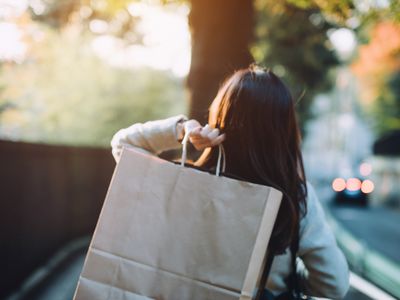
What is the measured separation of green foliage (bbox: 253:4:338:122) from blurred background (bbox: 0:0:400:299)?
0.04 metres

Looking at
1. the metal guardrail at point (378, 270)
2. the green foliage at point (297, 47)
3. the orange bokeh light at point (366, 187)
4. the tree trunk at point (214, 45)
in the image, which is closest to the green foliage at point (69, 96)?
the green foliage at point (297, 47)

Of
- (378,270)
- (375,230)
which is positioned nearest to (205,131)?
(378,270)

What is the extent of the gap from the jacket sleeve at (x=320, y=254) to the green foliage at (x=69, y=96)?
10074 mm

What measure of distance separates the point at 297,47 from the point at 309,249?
14453 mm

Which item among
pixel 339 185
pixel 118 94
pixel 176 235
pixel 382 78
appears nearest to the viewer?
pixel 176 235

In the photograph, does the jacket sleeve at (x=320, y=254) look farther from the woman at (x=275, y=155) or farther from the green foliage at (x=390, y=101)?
the green foliage at (x=390, y=101)

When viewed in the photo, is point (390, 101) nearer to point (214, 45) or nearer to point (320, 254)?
point (214, 45)

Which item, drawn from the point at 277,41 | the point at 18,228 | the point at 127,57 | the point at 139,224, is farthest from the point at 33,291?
the point at 127,57

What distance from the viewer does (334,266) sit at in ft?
6.34

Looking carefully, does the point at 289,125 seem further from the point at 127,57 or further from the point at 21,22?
the point at 127,57

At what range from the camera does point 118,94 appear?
21609mm

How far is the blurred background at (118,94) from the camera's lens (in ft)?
18.8

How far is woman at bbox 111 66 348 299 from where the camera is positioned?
1.83m

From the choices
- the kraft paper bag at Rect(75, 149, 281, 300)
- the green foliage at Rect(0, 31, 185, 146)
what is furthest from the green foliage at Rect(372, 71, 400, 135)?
the kraft paper bag at Rect(75, 149, 281, 300)
